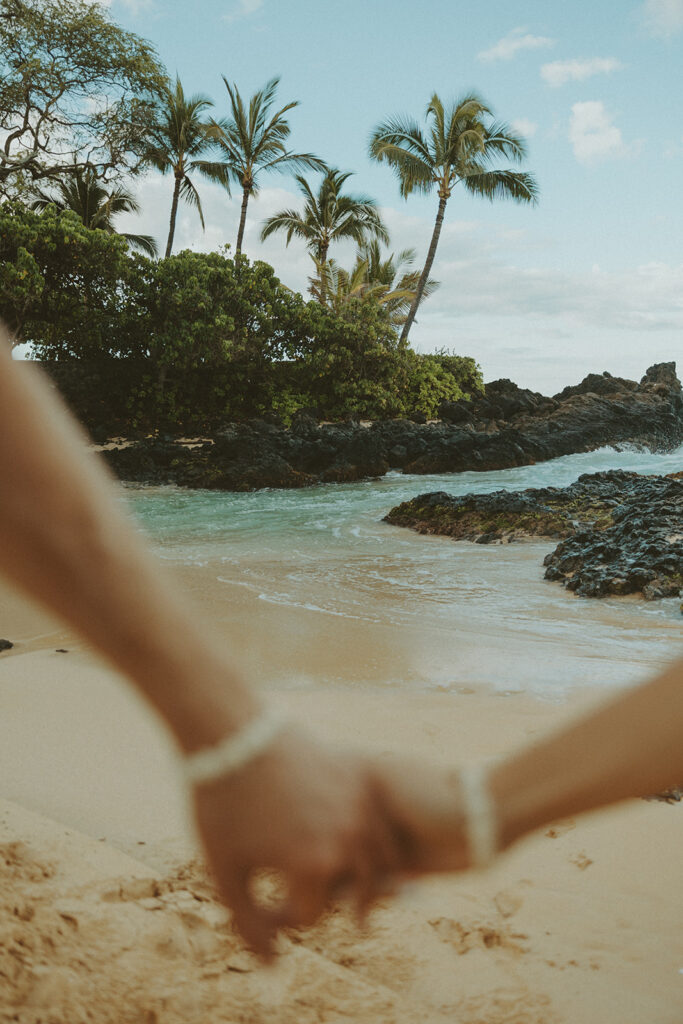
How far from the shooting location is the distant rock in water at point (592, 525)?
206 inches

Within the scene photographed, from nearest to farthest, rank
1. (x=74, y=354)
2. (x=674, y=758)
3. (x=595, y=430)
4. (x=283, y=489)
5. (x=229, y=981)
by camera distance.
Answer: (x=674, y=758) → (x=229, y=981) → (x=283, y=489) → (x=74, y=354) → (x=595, y=430)

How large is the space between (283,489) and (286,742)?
13651mm

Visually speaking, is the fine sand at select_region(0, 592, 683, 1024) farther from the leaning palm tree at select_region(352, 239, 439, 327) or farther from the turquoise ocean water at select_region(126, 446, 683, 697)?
the leaning palm tree at select_region(352, 239, 439, 327)

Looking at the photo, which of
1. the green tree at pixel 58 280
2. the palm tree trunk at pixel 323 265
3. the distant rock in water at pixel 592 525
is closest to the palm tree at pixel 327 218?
the palm tree trunk at pixel 323 265

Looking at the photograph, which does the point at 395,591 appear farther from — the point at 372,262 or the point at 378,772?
the point at 372,262

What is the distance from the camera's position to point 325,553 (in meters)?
7.40

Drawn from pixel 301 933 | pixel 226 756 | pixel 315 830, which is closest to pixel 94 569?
pixel 226 756

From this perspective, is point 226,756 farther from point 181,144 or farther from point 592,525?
point 181,144

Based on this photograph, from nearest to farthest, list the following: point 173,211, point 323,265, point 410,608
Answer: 1. point 410,608
2. point 173,211
3. point 323,265

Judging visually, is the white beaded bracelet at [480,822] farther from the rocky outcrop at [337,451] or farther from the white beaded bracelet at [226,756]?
the rocky outcrop at [337,451]

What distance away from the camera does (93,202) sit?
24.8 m

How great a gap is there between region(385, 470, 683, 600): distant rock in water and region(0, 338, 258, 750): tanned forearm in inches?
188

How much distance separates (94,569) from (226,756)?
27 cm

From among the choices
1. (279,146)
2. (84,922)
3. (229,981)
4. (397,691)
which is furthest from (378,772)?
(279,146)
